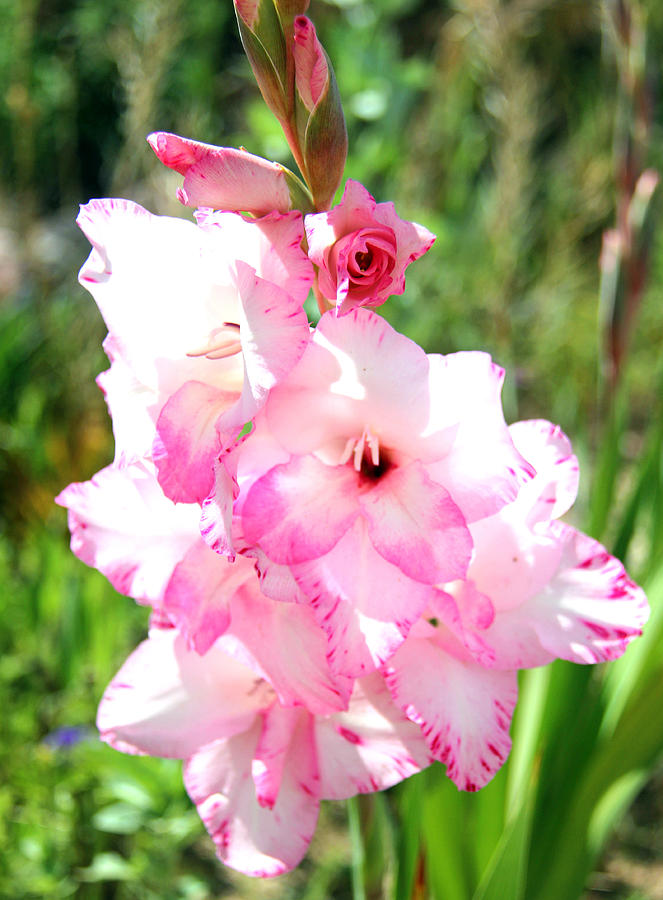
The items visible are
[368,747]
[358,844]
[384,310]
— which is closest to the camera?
[368,747]

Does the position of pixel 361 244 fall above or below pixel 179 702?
above

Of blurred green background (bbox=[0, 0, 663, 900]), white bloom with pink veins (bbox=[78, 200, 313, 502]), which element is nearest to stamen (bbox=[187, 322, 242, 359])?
white bloom with pink veins (bbox=[78, 200, 313, 502])

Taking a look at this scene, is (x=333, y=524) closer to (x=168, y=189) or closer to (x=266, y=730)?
(x=266, y=730)

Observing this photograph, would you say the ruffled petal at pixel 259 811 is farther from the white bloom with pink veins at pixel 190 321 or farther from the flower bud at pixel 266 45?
the flower bud at pixel 266 45

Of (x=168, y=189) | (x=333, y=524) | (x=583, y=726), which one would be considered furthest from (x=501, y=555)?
(x=168, y=189)

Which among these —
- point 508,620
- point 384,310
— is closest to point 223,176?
point 508,620

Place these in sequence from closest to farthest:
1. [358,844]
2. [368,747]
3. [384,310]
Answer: [368,747]
[358,844]
[384,310]

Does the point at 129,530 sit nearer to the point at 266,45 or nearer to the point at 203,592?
the point at 203,592

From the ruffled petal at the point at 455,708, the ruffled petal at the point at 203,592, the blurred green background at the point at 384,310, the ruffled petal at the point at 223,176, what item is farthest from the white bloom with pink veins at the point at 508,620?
the blurred green background at the point at 384,310
